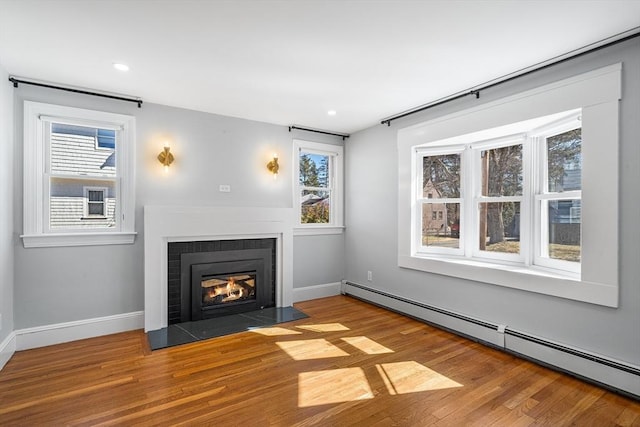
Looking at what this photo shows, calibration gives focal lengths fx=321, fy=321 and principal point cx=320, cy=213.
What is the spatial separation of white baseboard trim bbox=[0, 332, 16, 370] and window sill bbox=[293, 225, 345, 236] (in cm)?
309

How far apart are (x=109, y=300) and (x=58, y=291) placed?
45 cm

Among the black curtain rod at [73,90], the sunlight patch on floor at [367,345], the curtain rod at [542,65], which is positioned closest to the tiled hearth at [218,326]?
the sunlight patch on floor at [367,345]

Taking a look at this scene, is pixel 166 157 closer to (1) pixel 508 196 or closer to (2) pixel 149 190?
(2) pixel 149 190

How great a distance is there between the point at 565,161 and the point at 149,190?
417cm

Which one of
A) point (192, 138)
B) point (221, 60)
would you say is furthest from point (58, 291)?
point (221, 60)

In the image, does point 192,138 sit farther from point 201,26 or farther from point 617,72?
point 617,72

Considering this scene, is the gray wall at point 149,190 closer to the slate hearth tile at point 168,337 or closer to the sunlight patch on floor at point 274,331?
the slate hearth tile at point 168,337

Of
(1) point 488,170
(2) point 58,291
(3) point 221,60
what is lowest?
(2) point 58,291

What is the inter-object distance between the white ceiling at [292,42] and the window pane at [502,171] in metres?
0.83

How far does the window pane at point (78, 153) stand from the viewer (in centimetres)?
320

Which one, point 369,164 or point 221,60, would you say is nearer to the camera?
point 221,60

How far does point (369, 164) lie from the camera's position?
4621 millimetres

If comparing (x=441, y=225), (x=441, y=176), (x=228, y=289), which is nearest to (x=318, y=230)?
(x=228, y=289)

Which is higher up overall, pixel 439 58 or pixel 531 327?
pixel 439 58
